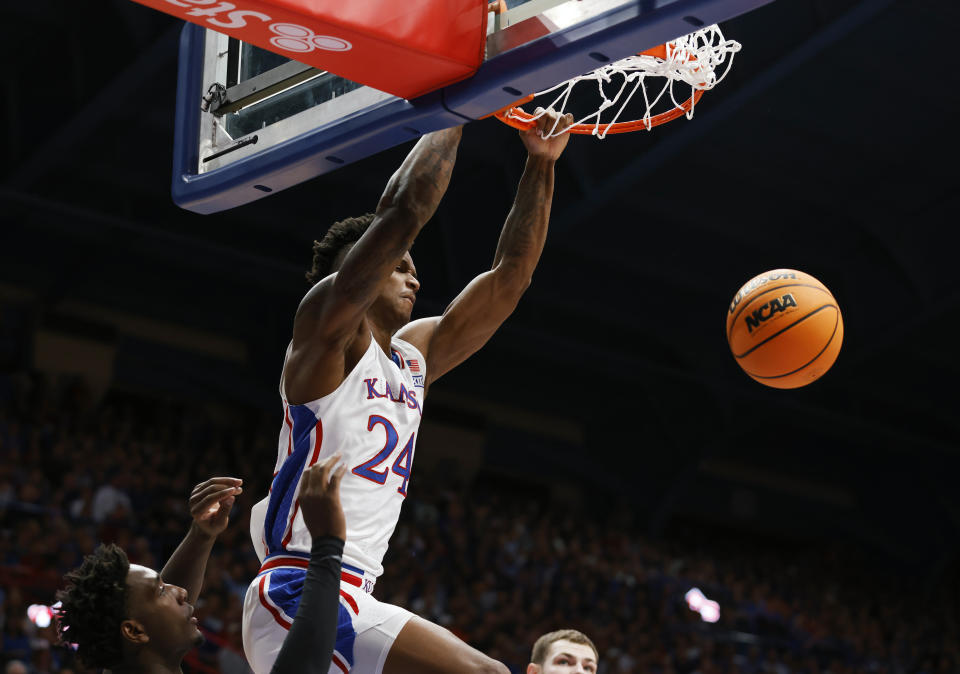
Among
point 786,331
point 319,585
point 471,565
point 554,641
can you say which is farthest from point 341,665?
point 471,565

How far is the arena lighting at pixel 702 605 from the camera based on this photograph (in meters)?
14.9

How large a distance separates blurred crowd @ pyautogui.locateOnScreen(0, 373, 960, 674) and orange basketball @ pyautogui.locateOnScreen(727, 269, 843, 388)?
4864mm

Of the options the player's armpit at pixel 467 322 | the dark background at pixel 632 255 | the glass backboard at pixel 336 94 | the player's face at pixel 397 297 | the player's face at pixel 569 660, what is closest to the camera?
the glass backboard at pixel 336 94

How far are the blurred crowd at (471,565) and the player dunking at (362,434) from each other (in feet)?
16.1

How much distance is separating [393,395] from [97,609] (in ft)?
3.37

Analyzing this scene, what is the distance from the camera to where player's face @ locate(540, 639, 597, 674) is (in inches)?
182

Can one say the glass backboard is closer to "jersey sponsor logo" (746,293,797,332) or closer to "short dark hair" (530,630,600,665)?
"short dark hair" (530,630,600,665)

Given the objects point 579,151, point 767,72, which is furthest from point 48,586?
point 767,72

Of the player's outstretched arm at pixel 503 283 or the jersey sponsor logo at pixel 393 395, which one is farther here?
the player's outstretched arm at pixel 503 283

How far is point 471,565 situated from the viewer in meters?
13.7

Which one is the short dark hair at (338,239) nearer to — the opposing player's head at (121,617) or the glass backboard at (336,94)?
the glass backboard at (336,94)

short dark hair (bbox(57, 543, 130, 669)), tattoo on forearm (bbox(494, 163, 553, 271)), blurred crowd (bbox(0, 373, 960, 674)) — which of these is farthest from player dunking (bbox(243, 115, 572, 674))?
blurred crowd (bbox(0, 373, 960, 674))

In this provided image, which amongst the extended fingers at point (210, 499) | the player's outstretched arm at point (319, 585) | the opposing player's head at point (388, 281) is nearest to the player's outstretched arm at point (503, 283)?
the opposing player's head at point (388, 281)

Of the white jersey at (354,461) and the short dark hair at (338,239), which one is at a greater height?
the short dark hair at (338,239)
